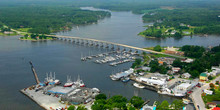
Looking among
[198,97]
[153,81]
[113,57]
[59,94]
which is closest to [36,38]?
[113,57]

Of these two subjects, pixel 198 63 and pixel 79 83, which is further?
pixel 198 63

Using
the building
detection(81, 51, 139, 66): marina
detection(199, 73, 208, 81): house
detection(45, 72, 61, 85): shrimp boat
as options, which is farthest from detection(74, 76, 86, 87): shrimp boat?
detection(199, 73, 208, 81): house

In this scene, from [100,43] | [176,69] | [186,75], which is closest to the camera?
[186,75]

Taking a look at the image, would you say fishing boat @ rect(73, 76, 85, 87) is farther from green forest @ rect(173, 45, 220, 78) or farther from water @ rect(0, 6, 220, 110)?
green forest @ rect(173, 45, 220, 78)

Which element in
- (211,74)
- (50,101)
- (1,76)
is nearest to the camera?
(50,101)

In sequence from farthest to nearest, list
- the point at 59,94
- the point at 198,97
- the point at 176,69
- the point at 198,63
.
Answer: the point at 198,63 → the point at 176,69 → the point at 59,94 → the point at 198,97

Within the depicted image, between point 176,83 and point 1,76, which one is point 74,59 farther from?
point 176,83

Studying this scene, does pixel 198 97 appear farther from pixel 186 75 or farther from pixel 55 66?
pixel 55 66

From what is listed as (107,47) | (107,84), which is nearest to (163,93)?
(107,84)
